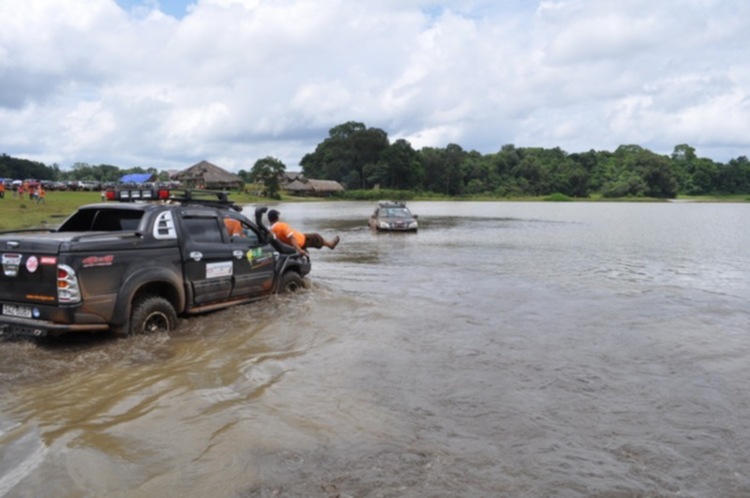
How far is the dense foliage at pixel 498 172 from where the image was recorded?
394 feet

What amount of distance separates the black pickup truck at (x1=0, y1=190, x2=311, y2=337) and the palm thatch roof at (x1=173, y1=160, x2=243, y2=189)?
8345 cm

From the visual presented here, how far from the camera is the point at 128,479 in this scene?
420 cm

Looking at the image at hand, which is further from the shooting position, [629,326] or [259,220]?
[259,220]

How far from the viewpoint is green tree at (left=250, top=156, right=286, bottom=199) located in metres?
88.9

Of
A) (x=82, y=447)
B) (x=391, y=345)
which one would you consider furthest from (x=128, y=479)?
(x=391, y=345)

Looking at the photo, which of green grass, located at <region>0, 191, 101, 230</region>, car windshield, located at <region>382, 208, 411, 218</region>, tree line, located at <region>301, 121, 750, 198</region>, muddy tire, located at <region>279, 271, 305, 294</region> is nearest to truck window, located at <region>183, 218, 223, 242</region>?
muddy tire, located at <region>279, 271, 305, 294</region>

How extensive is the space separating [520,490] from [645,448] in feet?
4.70

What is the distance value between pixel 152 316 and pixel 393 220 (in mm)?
23195

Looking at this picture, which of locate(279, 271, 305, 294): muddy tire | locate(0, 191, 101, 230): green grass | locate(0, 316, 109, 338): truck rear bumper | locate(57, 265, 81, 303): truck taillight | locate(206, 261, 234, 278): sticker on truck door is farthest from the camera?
locate(0, 191, 101, 230): green grass

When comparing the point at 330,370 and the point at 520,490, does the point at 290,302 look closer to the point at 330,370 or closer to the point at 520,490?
the point at 330,370

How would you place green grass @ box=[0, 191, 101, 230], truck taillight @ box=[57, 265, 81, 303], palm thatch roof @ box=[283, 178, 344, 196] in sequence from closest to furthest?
truck taillight @ box=[57, 265, 81, 303], green grass @ box=[0, 191, 101, 230], palm thatch roof @ box=[283, 178, 344, 196]

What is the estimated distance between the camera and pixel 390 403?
19.6ft

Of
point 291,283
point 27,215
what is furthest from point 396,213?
point 291,283

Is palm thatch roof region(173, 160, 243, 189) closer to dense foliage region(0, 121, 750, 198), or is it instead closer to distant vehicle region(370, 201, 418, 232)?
dense foliage region(0, 121, 750, 198)
